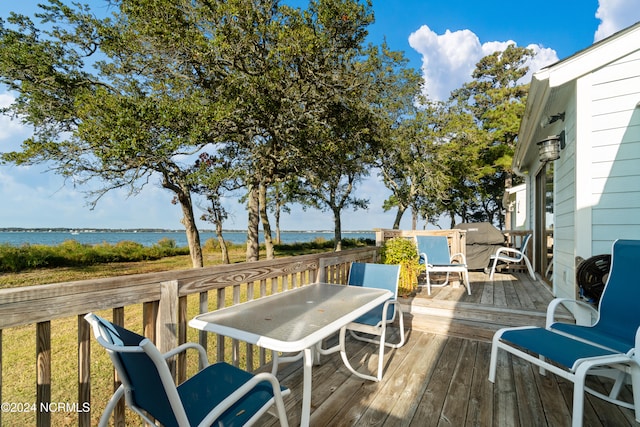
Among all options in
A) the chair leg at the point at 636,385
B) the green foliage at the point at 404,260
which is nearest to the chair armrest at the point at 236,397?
the chair leg at the point at 636,385

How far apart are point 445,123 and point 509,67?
21.6ft

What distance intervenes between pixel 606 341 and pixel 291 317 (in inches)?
85.4

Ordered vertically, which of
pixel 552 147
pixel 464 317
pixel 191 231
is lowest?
pixel 464 317

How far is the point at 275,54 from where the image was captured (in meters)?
6.53

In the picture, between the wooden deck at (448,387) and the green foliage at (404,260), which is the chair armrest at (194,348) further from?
the green foliage at (404,260)

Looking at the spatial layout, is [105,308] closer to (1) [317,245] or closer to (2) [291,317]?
(2) [291,317]

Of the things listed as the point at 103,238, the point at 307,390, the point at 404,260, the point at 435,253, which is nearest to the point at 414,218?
the point at 435,253

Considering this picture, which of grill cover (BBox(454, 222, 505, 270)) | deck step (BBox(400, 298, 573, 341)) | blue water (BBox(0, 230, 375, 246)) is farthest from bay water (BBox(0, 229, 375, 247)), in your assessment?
deck step (BBox(400, 298, 573, 341))

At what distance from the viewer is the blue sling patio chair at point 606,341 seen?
1.78 m

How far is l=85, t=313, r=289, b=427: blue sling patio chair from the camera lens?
105cm

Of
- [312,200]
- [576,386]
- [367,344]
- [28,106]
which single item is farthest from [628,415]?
[312,200]

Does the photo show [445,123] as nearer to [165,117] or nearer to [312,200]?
[312,200]

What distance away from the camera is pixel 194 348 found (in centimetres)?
164

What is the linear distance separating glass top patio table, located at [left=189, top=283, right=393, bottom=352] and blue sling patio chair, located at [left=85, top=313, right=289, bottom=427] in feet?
0.63
